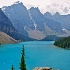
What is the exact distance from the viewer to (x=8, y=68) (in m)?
166

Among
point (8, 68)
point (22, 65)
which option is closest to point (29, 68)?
point (8, 68)

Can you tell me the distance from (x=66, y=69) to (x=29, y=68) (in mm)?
23111

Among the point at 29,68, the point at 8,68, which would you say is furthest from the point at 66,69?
the point at 8,68

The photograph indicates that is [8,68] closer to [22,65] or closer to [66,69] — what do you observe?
[66,69]

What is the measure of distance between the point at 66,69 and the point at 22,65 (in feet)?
275

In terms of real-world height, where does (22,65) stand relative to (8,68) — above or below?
above

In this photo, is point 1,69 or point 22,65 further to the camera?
point 1,69

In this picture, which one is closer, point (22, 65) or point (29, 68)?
point (22, 65)

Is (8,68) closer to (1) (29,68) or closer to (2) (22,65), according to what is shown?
(1) (29,68)

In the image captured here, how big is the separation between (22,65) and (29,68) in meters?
83.5

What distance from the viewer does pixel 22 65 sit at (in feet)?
256

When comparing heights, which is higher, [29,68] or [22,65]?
[22,65]

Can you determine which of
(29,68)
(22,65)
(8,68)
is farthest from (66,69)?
(22,65)

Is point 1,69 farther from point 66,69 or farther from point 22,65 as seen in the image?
point 22,65
